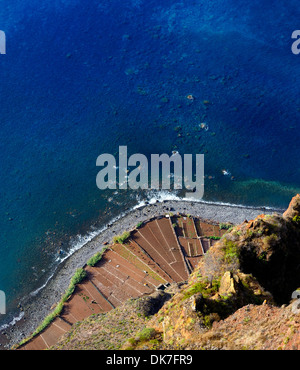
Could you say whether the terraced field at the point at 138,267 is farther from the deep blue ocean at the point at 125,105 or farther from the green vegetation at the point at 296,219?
the green vegetation at the point at 296,219

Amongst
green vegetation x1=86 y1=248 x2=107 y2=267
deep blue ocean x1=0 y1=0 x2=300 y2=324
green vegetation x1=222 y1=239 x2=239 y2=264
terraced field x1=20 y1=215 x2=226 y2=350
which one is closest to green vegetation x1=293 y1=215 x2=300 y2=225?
green vegetation x1=222 y1=239 x2=239 y2=264

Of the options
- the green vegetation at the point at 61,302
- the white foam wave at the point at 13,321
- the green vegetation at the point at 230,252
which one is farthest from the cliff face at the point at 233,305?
the white foam wave at the point at 13,321

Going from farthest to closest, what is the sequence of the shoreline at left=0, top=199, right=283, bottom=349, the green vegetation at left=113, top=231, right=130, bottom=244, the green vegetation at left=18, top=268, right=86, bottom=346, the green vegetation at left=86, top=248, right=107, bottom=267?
1. the green vegetation at left=113, top=231, right=130, bottom=244
2. the green vegetation at left=86, top=248, right=107, bottom=267
3. the shoreline at left=0, top=199, right=283, bottom=349
4. the green vegetation at left=18, top=268, right=86, bottom=346

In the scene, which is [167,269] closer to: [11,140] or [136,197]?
[136,197]

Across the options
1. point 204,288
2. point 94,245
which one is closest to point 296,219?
point 204,288

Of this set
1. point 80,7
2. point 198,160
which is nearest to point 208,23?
point 80,7

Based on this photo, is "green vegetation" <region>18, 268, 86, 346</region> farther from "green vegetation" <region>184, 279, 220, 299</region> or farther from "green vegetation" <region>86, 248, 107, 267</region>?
"green vegetation" <region>184, 279, 220, 299</region>

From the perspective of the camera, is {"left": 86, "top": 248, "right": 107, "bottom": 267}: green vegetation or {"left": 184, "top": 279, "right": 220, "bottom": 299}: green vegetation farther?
{"left": 86, "top": 248, "right": 107, "bottom": 267}: green vegetation
